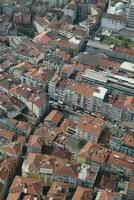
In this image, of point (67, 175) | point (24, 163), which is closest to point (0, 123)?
point (24, 163)

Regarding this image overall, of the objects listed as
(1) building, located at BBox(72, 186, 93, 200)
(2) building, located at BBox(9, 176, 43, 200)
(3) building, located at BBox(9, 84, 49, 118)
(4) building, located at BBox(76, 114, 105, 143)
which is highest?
(3) building, located at BBox(9, 84, 49, 118)

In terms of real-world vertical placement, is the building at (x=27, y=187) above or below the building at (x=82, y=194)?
above

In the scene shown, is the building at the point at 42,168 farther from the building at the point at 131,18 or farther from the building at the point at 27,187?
the building at the point at 131,18

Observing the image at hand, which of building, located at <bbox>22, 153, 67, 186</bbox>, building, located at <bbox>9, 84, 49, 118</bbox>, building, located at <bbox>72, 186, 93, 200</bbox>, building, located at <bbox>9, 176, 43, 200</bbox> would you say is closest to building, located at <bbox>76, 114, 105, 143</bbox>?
building, located at <bbox>9, 84, 49, 118</bbox>

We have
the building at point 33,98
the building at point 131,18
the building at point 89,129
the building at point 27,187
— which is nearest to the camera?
the building at point 27,187

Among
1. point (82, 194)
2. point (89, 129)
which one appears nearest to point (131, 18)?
point (89, 129)

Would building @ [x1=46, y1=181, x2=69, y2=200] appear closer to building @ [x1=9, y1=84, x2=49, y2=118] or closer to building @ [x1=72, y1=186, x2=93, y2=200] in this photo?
building @ [x1=72, y1=186, x2=93, y2=200]

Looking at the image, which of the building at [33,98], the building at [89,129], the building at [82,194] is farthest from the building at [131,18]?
the building at [82,194]

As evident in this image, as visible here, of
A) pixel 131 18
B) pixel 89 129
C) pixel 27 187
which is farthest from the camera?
pixel 131 18

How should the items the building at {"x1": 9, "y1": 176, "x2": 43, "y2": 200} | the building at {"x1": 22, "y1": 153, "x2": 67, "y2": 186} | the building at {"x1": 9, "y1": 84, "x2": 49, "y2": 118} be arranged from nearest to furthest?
the building at {"x1": 9, "y1": 176, "x2": 43, "y2": 200} < the building at {"x1": 22, "y1": 153, "x2": 67, "y2": 186} < the building at {"x1": 9, "y1": 84, "x2": 49, "y2": 118}

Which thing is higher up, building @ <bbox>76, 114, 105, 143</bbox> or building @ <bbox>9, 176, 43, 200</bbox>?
building @ <bbox>76, 114, 105, 143</bbox>

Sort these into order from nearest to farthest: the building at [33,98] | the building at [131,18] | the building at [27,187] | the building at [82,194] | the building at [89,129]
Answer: the building at [27,187] < the building at [82,194] < the building at [89,129] < the building at [33,98] < the building at [131,18]

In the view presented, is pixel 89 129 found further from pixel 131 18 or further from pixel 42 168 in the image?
pixel 131 18
